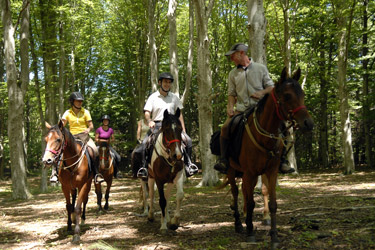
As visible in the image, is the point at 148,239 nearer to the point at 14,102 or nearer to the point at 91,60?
the point at 14,102

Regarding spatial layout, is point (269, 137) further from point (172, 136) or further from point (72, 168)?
point (72, 168)

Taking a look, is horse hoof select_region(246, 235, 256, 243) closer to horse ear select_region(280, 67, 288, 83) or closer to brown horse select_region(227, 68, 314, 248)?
brown horse select_region(227, 68, 314, 248)

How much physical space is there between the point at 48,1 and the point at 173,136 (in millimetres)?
17729

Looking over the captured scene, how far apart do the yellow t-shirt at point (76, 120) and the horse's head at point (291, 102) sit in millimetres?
5219

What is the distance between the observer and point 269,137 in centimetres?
518

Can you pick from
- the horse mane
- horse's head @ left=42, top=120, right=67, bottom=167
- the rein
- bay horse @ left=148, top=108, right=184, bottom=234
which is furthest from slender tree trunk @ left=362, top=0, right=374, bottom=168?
horse's head @ left=42, top=120, right=67, bottom=167

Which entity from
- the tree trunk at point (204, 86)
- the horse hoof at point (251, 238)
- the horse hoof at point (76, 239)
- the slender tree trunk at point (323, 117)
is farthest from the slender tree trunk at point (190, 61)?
the slender tree trunk at point (323, 117)

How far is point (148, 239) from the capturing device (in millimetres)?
6445

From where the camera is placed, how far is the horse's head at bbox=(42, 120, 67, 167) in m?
6.32

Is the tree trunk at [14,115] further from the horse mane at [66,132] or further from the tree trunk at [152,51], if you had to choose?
the horse mane at [66,132]

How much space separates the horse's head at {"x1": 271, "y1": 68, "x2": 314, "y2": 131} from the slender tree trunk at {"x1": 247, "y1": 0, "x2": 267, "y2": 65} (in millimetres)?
6844

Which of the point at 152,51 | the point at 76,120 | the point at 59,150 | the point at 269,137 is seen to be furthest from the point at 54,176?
the point at 152,51

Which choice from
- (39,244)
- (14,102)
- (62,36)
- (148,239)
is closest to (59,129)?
(39,244)

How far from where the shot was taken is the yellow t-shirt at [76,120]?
833cm
